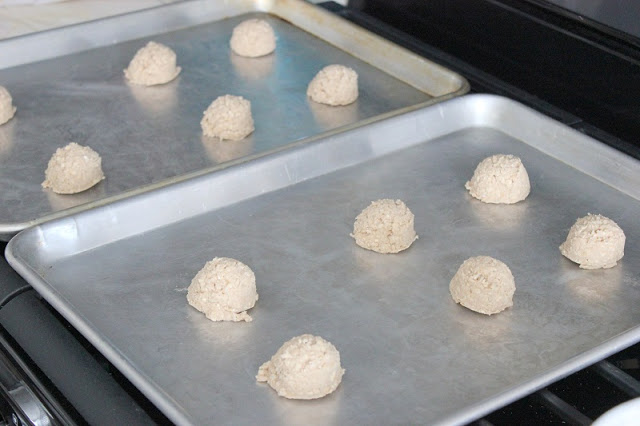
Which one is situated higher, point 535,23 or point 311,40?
point 535,23

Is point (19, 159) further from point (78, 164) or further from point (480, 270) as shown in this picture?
point (480, 270)

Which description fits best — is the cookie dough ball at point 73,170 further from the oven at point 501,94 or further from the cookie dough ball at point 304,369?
the cookie dough ball at point 304,369

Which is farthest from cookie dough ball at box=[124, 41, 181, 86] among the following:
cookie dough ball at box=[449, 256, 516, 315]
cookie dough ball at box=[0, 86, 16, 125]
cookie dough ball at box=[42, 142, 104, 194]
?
cookie dough ball at box=[449, 256, 516, 315]

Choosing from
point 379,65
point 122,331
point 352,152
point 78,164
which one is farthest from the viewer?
point 379,65

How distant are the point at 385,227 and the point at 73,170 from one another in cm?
69

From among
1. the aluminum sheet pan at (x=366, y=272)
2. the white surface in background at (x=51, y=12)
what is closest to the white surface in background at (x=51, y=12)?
the white surface in background at (x=51, y=12)

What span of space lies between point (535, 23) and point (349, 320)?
0.95 m

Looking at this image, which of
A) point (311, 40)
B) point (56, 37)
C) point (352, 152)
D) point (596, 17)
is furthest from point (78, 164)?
point (596, 17)

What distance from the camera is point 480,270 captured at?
1.69 metres

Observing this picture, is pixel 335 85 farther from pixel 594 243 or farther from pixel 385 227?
pixel 594 243

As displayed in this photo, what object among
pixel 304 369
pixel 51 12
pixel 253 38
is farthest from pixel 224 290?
pixel 51 12

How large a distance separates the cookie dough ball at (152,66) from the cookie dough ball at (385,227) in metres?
0.89

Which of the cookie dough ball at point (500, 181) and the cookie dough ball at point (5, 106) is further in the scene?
the cookie dough ball at point (5, 106)

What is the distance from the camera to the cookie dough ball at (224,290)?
64.7 inches
